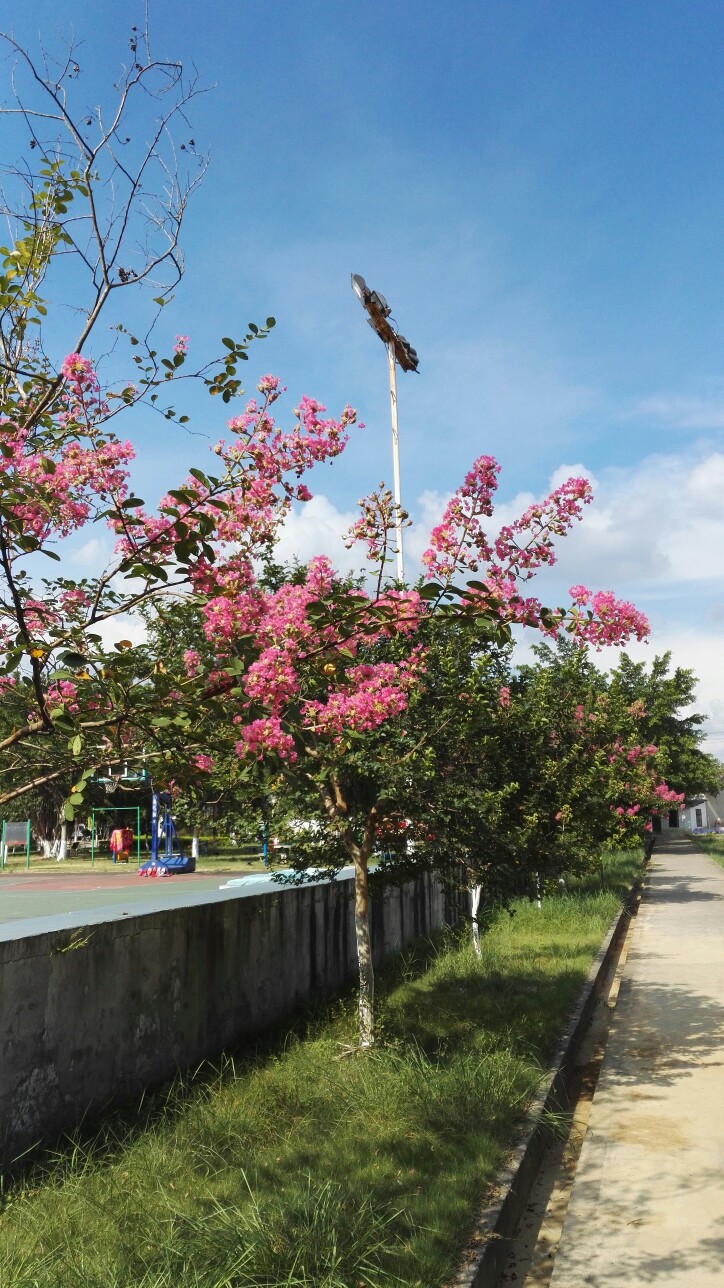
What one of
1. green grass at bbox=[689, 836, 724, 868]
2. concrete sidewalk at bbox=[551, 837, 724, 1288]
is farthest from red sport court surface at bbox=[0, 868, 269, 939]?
green grass at bbox=[689, 836, 724, 868]

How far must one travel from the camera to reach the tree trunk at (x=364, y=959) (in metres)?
7.34

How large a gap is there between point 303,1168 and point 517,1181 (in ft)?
3.55

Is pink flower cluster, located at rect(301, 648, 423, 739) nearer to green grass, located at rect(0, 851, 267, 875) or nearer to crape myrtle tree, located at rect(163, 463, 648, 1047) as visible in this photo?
crape myrtle tree, located at rect(163, 463, 648, 1047)

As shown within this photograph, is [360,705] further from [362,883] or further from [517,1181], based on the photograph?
[362,883]

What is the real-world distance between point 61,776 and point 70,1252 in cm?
197

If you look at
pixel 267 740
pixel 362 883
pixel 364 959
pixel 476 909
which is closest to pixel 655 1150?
pixel 364 959

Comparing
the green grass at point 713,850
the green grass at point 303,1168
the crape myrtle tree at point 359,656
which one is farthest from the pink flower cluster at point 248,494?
the green grass at point 713,850

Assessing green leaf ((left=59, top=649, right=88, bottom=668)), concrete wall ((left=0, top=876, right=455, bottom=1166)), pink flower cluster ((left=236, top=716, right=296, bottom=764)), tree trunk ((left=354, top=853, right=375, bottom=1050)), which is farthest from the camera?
tree trunk ((left=354, top=853, right=375, bottom=1050))

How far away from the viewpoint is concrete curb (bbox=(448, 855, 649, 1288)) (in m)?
4.03

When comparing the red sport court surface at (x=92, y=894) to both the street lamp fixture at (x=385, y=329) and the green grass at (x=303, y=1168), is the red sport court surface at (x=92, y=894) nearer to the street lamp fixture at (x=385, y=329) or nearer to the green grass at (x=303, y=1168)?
the green grass at (x=303, y=1168)

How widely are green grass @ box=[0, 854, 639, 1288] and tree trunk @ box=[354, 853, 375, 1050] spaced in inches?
7.9

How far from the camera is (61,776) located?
326 cm

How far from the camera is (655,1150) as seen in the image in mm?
5812

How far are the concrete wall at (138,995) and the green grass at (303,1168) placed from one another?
0.83 ft
